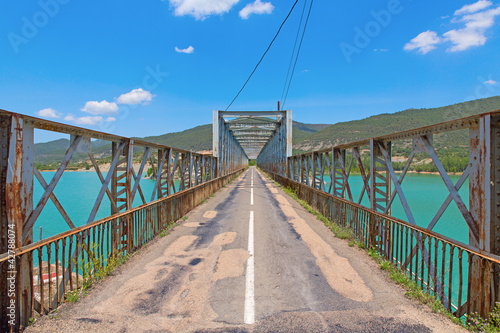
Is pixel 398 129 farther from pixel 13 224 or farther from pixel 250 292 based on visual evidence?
pixel 13 224

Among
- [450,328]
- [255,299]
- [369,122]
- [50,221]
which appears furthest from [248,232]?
[369,122]

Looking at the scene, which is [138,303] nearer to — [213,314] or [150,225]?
[213,314]

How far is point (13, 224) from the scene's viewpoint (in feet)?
11.4

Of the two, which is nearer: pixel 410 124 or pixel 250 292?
pixel 250 292

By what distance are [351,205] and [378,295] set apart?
380cm

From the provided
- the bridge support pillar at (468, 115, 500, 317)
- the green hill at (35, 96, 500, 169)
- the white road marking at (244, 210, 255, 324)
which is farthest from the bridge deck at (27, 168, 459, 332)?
the green hill at (35, 96, 500, 169)

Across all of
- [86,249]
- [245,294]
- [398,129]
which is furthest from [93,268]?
[398,129]

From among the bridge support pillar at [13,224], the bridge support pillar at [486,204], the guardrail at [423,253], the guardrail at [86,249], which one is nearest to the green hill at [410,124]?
the guardrail at [423,253]

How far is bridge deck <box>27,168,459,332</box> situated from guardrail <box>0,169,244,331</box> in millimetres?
245

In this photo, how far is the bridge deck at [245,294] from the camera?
3.43 m

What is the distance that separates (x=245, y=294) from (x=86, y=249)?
2.71m

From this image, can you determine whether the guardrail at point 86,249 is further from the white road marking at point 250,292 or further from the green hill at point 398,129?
the green hill at point 398,129

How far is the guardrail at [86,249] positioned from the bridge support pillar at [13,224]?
2 centimetres

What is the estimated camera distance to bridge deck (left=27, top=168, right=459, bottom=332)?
343 cm
